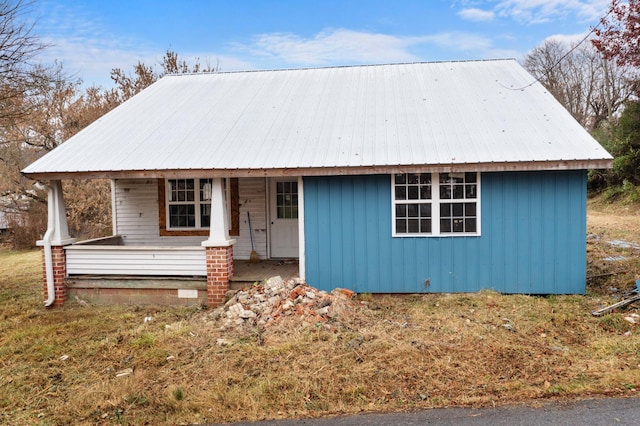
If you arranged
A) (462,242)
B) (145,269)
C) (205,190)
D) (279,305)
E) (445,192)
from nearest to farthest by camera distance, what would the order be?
(279,305) < (462,242) < (445,192) < (145,269) < (205,190)

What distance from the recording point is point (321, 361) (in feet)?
17.5

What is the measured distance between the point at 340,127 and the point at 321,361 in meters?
5.21

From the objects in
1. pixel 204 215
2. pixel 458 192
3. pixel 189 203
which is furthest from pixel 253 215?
pixel 458 192

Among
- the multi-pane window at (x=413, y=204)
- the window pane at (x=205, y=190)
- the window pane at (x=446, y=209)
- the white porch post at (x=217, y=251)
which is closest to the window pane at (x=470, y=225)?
the window pane at (x=446, y=209)

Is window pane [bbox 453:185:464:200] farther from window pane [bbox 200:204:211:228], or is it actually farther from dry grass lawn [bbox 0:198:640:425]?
window pane [bbox 200:204:211:228]

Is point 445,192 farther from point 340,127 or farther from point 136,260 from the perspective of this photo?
point 136,260

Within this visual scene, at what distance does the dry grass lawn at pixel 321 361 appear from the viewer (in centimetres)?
446

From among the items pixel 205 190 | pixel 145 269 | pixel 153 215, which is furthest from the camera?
pixel 153 215

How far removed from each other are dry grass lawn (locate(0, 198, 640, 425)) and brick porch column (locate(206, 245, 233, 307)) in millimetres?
413

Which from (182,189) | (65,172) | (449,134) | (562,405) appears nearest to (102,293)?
(65,172)

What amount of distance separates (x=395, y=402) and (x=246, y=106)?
26.5 feet

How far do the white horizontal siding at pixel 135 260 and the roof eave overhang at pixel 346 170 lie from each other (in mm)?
1353

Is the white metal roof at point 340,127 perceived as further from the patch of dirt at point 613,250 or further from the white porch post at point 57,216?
the patch of dirt at point 613,250

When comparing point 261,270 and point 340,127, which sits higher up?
point 340,127
